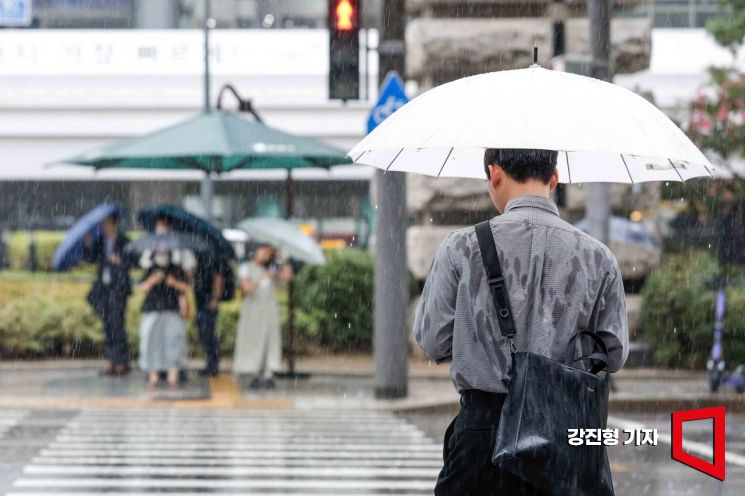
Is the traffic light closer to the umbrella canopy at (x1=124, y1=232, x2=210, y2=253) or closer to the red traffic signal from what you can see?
the red traffic signal

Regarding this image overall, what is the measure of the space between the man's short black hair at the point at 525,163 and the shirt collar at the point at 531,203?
8 centimetres

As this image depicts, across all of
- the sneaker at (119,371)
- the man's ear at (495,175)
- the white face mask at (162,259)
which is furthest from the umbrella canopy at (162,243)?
the man's ear at (495,175)

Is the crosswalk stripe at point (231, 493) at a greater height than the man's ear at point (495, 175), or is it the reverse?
the man's ear at point (495, 175)

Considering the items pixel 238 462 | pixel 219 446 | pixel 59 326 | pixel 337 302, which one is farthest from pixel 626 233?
pixel 238 462

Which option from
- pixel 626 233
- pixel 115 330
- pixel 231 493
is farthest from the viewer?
pixel 626 233

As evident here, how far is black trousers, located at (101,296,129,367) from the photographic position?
1585cm

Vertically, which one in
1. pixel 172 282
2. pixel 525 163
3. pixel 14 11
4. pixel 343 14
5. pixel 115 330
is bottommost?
pixel 115 330

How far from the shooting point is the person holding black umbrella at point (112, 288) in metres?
15.9

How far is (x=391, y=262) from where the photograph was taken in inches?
538

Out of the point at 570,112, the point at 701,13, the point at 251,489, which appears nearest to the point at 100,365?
the point at 251,489

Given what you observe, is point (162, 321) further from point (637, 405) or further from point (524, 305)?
point (524, 305)

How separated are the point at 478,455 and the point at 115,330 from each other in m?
12.4

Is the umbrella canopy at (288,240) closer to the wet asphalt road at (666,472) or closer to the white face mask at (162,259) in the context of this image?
the white face mask at (162,259)

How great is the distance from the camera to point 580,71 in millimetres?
13508
